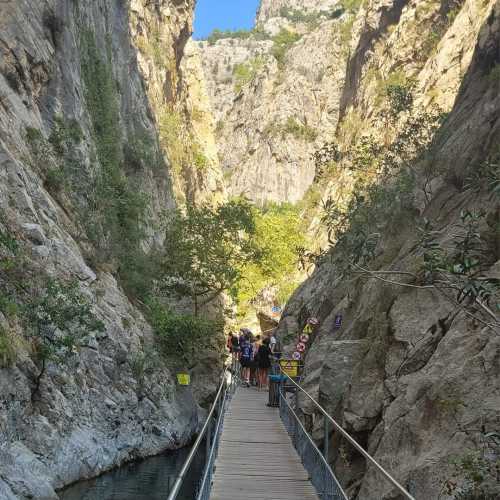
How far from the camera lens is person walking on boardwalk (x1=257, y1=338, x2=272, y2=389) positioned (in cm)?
2247

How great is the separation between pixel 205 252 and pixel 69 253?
12.7m

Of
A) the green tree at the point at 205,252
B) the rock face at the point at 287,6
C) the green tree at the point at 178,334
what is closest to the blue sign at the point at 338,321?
the green tree at the point at 178,334

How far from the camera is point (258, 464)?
10227mm

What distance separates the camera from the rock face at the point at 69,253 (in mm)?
14750

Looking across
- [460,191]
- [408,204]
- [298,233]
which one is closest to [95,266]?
[408,204]

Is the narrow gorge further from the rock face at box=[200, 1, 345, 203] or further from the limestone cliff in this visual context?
the rock face at box=[200, 1, 345, 203]

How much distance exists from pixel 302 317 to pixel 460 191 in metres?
18.2

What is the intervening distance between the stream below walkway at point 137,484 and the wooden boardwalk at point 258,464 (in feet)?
5.53

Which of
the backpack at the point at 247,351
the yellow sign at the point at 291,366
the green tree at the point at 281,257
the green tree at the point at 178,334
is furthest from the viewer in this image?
the green tree at the point at 281,257

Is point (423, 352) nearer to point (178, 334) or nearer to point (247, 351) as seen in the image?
point (247, 351)

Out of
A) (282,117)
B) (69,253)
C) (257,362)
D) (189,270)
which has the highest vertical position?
(282,117)

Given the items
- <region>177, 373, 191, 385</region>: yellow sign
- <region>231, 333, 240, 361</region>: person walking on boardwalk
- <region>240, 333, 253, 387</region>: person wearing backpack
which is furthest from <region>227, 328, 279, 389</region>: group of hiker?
<region>177, 373, 191, 385</region>: yellow sign

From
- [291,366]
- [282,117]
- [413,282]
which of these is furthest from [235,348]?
[282,117]

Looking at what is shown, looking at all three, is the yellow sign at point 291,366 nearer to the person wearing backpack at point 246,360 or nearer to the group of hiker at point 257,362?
the group of hiker at point 257,362
